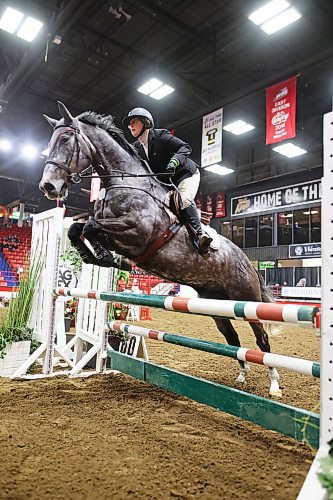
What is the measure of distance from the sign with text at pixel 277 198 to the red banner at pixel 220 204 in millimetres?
1105

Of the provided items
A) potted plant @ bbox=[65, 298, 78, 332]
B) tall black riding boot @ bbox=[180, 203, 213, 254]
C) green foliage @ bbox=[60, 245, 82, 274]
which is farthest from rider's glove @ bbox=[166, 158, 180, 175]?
potted plant @ bbox=[65, 298, 78, 332]

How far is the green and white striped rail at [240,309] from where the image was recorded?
1.36 m

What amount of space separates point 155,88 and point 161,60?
0.70m

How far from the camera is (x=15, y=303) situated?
3.52 meters

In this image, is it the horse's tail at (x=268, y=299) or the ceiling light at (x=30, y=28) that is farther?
the ceiling light at (x=30, y=28)

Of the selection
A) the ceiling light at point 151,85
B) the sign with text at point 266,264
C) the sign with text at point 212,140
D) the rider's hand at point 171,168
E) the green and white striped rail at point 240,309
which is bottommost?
the green and white striped rail at point 240,309

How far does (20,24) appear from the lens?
6.46m

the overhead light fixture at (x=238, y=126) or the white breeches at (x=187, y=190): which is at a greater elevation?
the overhead light fixture at (x=238, y=126)

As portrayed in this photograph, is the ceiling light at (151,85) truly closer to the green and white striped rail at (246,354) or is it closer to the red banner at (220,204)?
the green and white striped rail at (246,354)

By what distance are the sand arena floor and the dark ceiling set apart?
6.51 metres

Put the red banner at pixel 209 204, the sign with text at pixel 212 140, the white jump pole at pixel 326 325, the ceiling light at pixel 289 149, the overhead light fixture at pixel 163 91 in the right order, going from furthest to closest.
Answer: the red banner at pixel 209 204, the ceiling light at pixel 289 149, the overhead light fixture at pixel 163 91, the sign with text at pixel 212 140, the white jump pole at pixel 326 325

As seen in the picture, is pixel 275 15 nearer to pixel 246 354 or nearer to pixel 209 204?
pixel 246 354

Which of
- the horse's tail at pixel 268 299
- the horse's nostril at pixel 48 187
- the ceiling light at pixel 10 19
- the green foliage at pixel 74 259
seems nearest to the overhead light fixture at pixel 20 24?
the ceiling light at pixel 10 19

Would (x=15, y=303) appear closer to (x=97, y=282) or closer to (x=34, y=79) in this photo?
(x=97, y=282)
